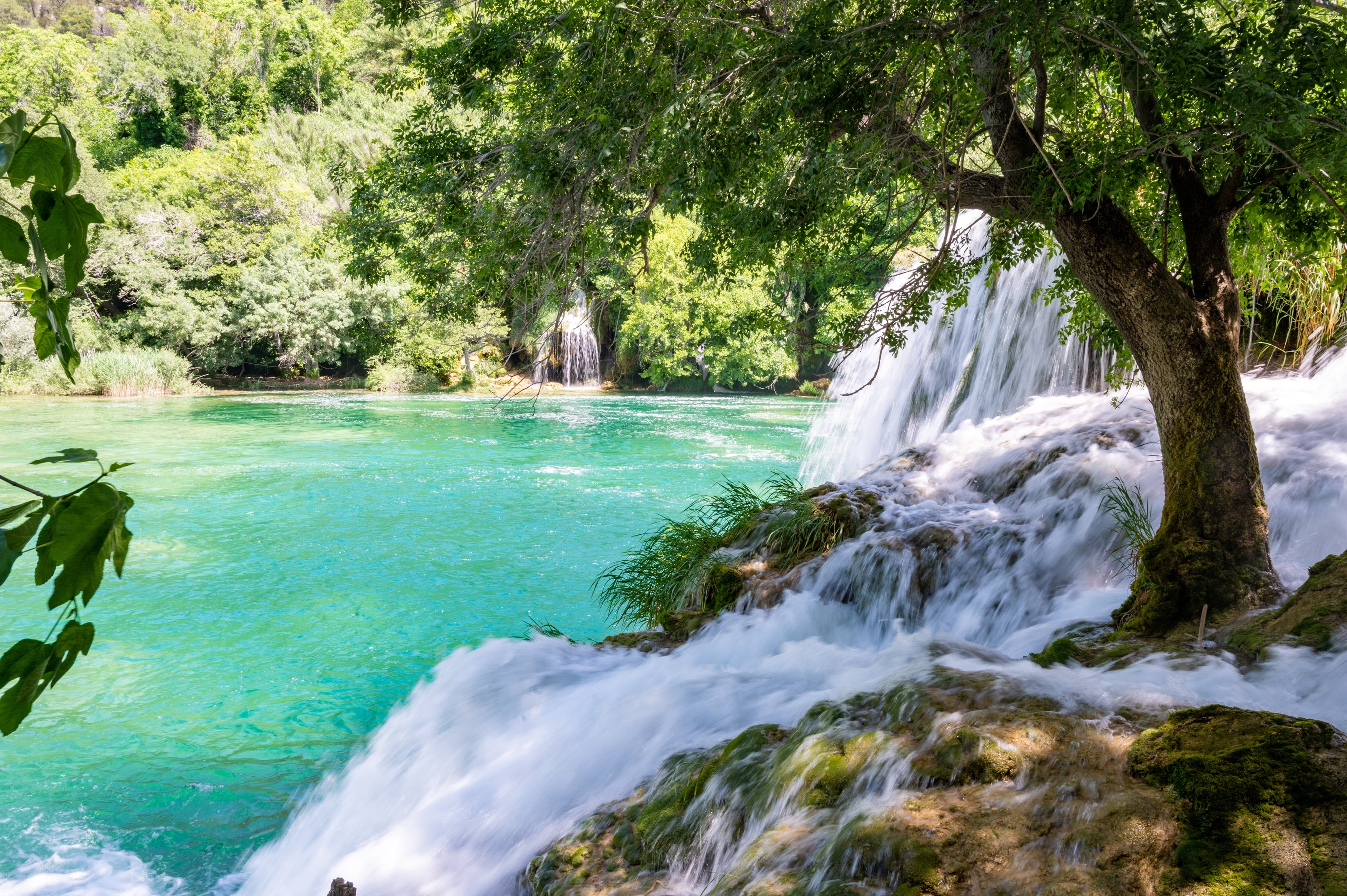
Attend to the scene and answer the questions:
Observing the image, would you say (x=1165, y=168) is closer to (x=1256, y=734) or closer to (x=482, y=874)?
(x=1256, y=734)

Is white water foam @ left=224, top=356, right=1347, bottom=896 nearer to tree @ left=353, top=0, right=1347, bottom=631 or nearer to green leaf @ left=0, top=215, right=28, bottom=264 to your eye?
tree @ left=353, top=0, right=1347, bottom=631

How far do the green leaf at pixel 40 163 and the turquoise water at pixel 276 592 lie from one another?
441 cm

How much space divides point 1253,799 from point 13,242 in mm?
2808

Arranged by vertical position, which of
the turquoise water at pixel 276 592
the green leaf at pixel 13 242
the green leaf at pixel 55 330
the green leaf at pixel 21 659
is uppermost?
the green leaf at pixel 13 242

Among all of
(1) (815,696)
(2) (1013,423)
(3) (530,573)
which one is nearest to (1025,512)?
(2) (1013,423)

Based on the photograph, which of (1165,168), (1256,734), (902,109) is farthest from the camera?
(902,109)

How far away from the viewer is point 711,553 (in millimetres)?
7480

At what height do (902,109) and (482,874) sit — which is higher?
(902,109)

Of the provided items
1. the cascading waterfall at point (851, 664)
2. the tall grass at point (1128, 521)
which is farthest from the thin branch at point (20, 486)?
the tall grass at point (1128, 521)

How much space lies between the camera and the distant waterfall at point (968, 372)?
9500 millimetres

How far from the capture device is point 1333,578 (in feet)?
11.7

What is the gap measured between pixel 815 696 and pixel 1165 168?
3.16 m

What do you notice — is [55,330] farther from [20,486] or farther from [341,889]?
[341,889]

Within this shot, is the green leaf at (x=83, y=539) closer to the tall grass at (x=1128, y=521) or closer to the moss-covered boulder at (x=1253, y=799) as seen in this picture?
the moss-covered boulder at (x=1253, y=799)
